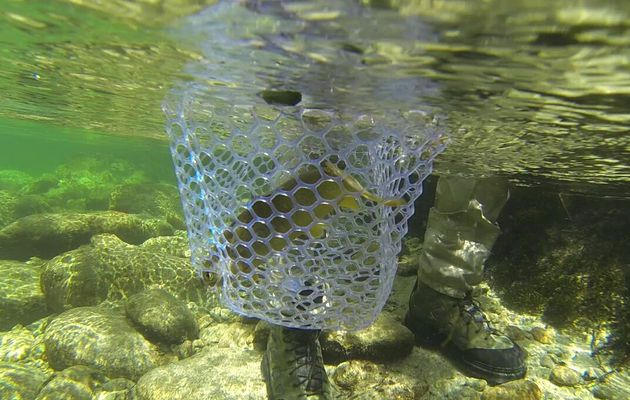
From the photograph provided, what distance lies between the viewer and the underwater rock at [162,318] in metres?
5.66

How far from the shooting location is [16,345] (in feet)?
18.4

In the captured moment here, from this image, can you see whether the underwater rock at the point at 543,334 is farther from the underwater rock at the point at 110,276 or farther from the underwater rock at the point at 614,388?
the underwater rock at the point at 110,276

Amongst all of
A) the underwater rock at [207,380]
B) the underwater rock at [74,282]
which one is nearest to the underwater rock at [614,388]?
the underwater rock at [207,380]

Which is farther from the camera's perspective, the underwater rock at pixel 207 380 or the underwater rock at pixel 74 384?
the underwater rock at pixel 74 384

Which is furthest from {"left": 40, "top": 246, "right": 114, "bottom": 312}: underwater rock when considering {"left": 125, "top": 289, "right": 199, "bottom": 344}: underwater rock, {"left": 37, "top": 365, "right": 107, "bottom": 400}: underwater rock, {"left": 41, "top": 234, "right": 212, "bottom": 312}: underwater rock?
{"left": 37, "top": 365, "right": 107, "bottom": 400}: underwater rock

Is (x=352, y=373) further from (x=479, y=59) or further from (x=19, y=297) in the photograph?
(x=19, y=297)

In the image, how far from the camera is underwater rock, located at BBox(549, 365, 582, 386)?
4.13 m

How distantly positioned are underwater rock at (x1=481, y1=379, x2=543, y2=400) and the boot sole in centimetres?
26

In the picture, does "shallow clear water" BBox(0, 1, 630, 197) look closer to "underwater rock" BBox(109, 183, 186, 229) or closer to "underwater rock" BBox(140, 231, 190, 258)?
"underwater rock" BBox(140, 231, 190, 258)

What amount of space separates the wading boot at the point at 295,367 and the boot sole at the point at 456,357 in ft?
5.16

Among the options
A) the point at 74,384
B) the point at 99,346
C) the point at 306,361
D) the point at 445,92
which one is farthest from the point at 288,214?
the point at 99,346

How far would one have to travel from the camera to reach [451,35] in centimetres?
251

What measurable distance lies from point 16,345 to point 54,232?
4.15 m

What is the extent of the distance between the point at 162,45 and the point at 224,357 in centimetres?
372
